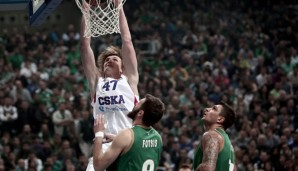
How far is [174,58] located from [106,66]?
1214cm

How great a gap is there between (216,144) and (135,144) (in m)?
1.15

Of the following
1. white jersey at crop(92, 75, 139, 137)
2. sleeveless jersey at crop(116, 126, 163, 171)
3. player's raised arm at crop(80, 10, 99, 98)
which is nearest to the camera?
sleeveless jersey at crop(116, 126, 163, 171)

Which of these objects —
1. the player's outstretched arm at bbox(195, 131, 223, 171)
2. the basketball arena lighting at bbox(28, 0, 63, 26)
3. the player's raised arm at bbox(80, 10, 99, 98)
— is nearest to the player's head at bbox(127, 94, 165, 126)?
the player's outstretched arm at bbox(195, 131, 223, 171)

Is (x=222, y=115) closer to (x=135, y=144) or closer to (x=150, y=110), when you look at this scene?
(x=150, y=110)

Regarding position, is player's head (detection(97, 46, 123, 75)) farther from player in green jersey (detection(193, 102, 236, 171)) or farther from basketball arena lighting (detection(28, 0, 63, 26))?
player in green jersey (detection(193, 102, 236, 171))

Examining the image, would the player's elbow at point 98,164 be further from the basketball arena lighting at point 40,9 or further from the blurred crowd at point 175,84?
the blurred crowd at point 175,84

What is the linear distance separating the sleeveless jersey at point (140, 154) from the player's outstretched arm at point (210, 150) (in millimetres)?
718

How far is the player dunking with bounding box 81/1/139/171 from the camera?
832 cm

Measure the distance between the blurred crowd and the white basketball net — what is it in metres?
5.91

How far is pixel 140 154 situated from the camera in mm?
7164

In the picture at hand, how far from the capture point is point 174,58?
67.6ft

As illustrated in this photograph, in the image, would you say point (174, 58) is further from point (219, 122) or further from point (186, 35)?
point (219, 122)

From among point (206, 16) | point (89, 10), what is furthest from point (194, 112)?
point (89, 10)

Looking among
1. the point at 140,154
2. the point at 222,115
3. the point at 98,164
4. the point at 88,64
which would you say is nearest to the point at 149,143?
the point at 140,154
